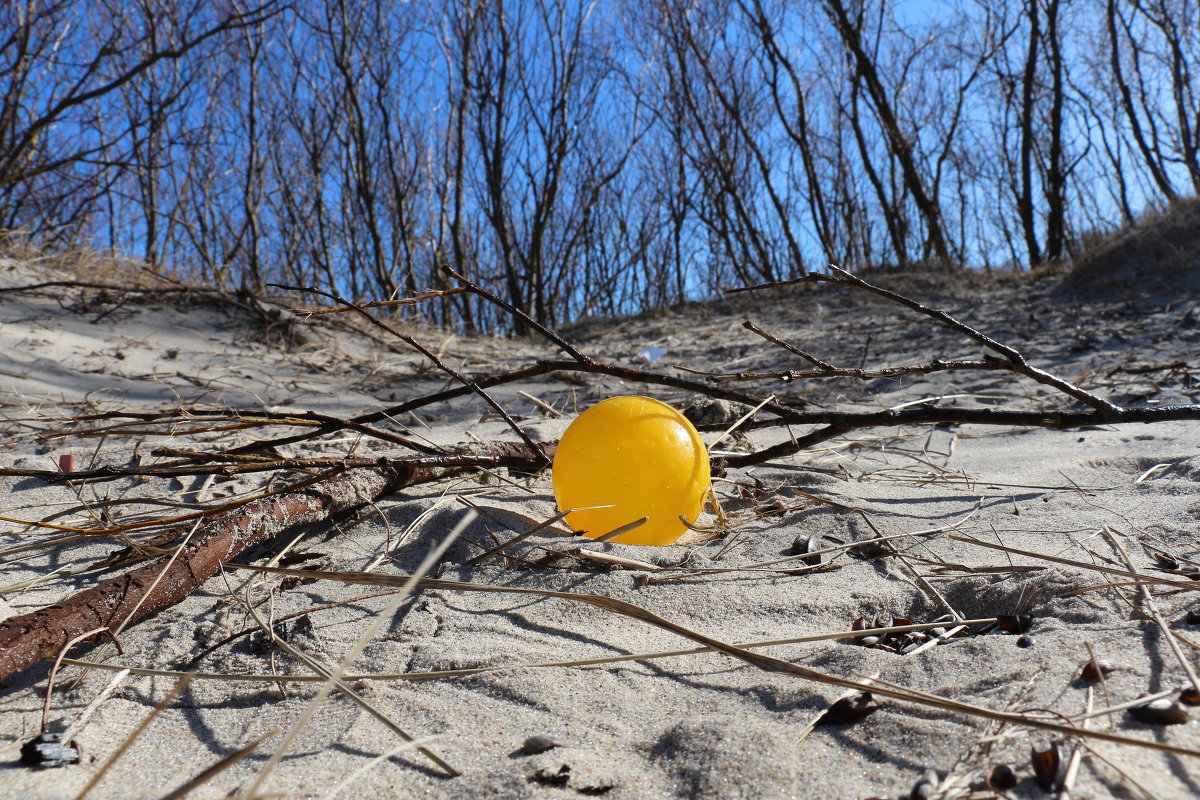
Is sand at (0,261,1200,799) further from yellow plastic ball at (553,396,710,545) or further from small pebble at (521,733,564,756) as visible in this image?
yellow plastic ball at (553,396,710,545)

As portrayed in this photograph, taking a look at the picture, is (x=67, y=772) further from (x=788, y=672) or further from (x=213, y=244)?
(x=213, y=244)

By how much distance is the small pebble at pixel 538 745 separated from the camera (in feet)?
2.92

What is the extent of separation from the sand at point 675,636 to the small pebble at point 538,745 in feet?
0.04

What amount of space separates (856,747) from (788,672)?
5.5 inches

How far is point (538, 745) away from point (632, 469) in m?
0.66

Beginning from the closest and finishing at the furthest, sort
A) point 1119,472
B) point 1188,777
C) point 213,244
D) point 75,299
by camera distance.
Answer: point 1188,777, point 1119,472, point 75,299, point 213,244

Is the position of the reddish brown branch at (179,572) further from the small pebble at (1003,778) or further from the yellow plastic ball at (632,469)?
the small pebble at (1003,778)

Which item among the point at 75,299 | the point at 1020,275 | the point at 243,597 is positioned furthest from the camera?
the point at 1020,275

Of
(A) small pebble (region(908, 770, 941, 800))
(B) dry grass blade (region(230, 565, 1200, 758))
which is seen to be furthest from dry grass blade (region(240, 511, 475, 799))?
(A) small pebble (region(908, 770, 941, 800))

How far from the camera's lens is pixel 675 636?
123 centimetres

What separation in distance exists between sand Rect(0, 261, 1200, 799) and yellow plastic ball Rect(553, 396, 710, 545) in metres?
0.11

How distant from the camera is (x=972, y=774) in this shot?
732mm

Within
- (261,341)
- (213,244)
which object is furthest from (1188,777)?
(213,244)

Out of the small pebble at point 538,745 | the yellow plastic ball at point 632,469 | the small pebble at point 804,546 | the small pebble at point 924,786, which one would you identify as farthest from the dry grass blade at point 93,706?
→ the small pebble at point 804,546
